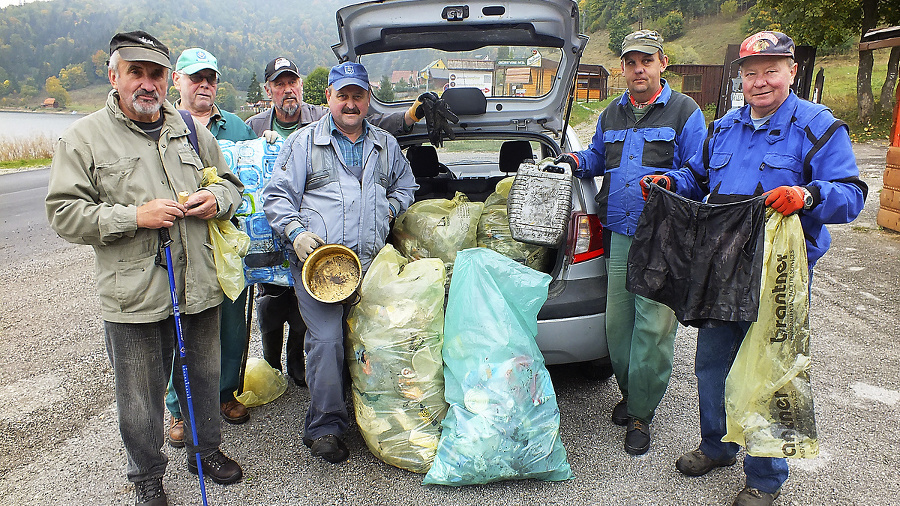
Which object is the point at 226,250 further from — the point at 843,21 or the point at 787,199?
the point at 843,21

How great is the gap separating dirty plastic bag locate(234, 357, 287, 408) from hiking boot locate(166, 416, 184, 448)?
0.35 metres

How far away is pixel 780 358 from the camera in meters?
2.13

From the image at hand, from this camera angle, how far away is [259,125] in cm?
374

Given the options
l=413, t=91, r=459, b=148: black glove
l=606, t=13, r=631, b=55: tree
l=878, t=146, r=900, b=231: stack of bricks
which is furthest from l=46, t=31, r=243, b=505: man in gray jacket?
l=606, t=13, r=631, b=55: tree

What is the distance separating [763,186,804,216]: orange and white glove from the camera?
2.01 meters

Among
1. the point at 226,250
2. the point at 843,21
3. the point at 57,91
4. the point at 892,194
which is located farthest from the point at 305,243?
the point at 57,91

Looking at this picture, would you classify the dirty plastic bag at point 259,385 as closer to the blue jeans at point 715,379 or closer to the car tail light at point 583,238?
the car tail light at point 583,238

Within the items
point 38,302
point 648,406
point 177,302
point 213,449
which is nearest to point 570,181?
point 648,406

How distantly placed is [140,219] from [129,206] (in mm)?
69

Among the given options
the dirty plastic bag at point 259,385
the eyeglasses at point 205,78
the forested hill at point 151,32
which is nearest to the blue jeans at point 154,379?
the dirty plastic bag at point 259,385

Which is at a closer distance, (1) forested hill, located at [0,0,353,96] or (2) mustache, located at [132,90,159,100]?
(2) mustache, located at [132,90,159,100]

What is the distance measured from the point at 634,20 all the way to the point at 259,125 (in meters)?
86.5

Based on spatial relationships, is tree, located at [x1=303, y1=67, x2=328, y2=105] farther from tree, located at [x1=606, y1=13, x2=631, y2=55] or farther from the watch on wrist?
tree, located at [x1=606, y1=13, x2=631, y2=55]

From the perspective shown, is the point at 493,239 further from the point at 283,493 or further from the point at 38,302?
the point at 38,302
